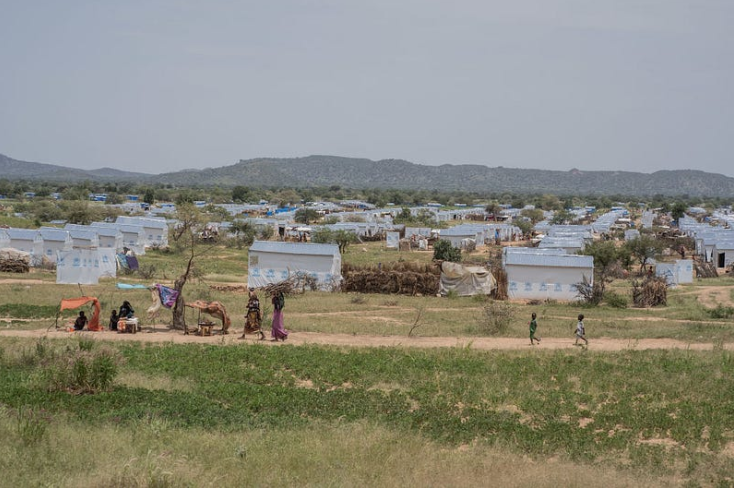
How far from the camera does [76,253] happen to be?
33625 millimetres

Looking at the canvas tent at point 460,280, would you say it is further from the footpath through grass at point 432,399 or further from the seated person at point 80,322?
the seated person at point 80,322

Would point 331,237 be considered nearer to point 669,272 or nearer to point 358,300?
point 669,272

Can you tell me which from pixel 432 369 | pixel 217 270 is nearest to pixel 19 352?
pixel 432 369

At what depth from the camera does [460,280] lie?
33500 millimetres

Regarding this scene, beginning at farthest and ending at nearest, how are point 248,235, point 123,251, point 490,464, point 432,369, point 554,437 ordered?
1. point 248,235
2. point 123,251
3. point 432,369
4. point 554,437
5. point 490,464

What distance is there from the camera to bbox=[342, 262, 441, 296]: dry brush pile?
33.4 m

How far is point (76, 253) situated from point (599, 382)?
82.8 ft

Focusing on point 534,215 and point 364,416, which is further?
point 534,215

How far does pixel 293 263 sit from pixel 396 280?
5.01 meters

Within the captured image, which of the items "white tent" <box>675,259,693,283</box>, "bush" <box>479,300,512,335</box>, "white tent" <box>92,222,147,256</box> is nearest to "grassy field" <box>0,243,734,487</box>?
"bush" <box>479,300,512,335</box>

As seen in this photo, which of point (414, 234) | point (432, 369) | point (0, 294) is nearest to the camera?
point (432, 369)

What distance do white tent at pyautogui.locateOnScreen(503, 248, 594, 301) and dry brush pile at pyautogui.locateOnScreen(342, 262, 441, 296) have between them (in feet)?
11.1

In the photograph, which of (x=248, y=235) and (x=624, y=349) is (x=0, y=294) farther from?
(x=248, y=235)

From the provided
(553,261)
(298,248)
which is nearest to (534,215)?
(553,261)
